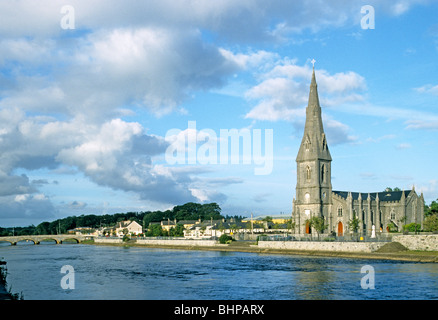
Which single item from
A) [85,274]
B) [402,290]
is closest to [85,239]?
[85,274]

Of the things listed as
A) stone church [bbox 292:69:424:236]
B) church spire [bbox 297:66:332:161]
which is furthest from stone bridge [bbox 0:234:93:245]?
church spire [bbox 297:66:332:161]

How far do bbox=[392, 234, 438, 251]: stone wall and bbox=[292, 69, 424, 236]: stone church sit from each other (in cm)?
3081

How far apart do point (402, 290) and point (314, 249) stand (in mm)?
43528

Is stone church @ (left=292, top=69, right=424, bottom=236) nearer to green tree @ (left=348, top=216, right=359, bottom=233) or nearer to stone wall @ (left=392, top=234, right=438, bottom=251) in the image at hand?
green tree @ (left=348, top=216, right=359, bottom=233)

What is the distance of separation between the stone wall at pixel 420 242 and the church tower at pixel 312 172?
3341 centimetres

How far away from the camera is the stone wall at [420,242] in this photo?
229 ft

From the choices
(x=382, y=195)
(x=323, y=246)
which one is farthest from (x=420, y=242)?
(x=382, y=195)

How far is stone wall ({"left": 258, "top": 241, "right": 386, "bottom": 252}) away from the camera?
246 ft

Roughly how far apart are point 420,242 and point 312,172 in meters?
40.0

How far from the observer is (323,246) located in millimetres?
81375

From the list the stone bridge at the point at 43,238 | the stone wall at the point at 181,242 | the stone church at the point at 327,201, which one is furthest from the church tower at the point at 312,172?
the stone bridge at the point at 43,238

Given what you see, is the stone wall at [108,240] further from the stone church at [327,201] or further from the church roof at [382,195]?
the church roof at [382,195]

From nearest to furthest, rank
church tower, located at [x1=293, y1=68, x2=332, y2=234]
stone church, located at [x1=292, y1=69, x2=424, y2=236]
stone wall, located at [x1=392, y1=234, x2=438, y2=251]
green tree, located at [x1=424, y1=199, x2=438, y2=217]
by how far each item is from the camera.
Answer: stone wall, located at [x1=392, y1=234, x2=438, y2=251], stone church, located at [x1=292, y1=69, x2=424, y2=236], church tower, located at [x1=293, y1=68, x2=332, y2=234], green tree, located at [x1=424, y1=199, x2=438, y2=217]
